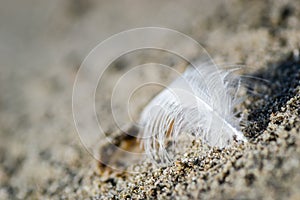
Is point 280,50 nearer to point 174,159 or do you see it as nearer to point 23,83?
point 174,159

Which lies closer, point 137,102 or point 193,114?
point 193,114

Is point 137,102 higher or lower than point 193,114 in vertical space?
higher

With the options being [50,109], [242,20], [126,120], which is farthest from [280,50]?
[50,109]

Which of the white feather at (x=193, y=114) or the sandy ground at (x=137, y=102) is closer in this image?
the sandy ground at (x=137, y=102)

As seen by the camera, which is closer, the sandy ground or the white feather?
the sandy ground
